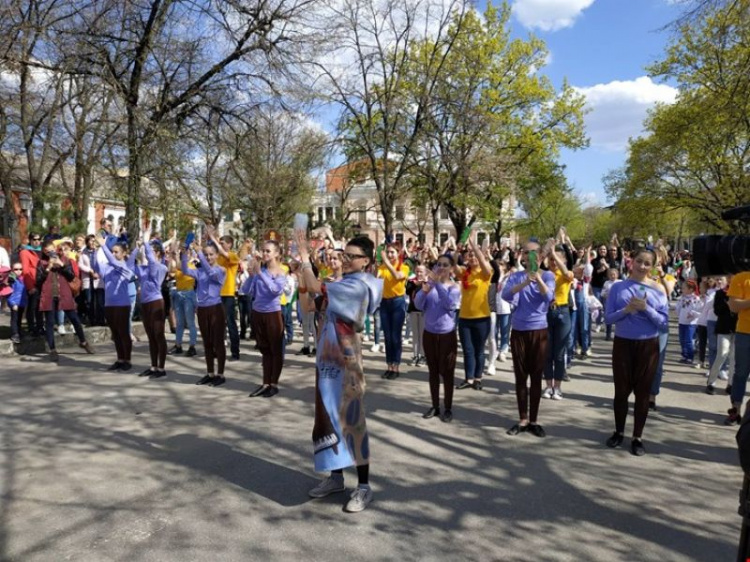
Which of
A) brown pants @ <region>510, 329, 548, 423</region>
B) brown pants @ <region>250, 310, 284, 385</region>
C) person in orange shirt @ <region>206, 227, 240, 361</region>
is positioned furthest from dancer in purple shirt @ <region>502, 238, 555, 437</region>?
person in orange shirt @ <region>206, 227, 240, 361</region>

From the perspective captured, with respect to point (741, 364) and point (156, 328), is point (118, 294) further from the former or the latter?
point (741, 364)

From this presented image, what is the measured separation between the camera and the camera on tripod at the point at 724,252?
241cm

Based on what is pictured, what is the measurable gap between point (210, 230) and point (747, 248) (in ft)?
22.0

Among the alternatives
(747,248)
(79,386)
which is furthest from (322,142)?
(747,248)

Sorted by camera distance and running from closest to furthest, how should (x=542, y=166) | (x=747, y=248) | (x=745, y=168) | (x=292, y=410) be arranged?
1. (x=747, y=248)
2. (x=292, y=410)
3. (x=745, y=168)
4. (x=542, y=166)

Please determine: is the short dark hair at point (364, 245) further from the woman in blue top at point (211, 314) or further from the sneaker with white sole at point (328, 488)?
the woman in blue top at point (211, 314)

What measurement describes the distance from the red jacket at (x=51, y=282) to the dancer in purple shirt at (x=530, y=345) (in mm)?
7351

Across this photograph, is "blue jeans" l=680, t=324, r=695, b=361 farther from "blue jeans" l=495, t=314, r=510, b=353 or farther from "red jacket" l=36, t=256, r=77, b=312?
"red jacket" l=36, t=256, r=77, b=312

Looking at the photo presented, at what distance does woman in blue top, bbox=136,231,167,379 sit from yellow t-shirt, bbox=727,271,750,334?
7129 millimetres

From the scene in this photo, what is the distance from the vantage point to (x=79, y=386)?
297 inches

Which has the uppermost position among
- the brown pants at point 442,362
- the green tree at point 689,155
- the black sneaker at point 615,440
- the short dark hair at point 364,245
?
the green tree at point 689,155

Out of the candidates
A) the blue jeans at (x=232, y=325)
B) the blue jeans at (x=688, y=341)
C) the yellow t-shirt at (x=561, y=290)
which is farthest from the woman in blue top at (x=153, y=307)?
the blue jeans at (x=688, y=341)

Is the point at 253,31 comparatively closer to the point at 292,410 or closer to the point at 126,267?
the point at 126,267

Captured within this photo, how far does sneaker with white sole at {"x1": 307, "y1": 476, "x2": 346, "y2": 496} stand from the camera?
4.16m
